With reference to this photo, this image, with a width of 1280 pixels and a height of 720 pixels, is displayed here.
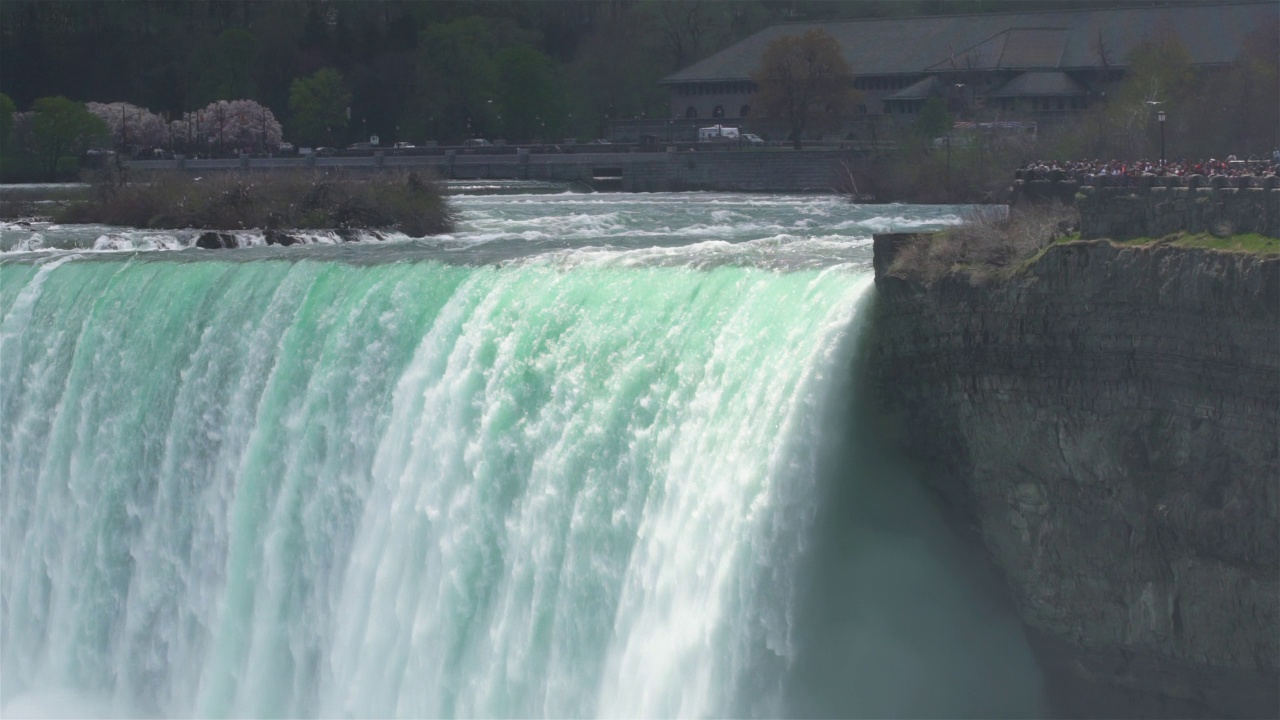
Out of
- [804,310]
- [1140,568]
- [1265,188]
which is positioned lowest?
[1140,568]

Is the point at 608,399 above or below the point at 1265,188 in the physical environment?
below

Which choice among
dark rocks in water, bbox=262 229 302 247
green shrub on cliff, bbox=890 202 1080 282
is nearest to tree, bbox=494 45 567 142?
dark rocks in water, bbox=262 229 302 247

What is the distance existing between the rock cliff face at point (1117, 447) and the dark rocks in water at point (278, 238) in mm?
18921

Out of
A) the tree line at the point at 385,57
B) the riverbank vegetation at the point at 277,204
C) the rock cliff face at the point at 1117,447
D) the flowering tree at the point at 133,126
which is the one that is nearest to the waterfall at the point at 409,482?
the rock cliff face at the point at 1117,447

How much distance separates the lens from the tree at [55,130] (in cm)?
7250

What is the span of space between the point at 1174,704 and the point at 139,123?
241 ft

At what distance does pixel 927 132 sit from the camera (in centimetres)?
5575

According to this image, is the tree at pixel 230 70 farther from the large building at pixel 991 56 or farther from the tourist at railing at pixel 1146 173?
the tourist at railing at pixel 1146 173

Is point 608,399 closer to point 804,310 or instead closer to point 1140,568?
point 804,310

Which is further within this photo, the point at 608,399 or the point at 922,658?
the point at 608,399

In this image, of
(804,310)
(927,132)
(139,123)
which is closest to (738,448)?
(804,310)

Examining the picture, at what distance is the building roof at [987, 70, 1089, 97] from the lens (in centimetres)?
6462

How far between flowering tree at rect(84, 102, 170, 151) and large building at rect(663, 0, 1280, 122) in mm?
23417

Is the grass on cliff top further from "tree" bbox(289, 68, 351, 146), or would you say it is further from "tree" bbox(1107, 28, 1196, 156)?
"tree" bbox(289, 68, 351, 146)
